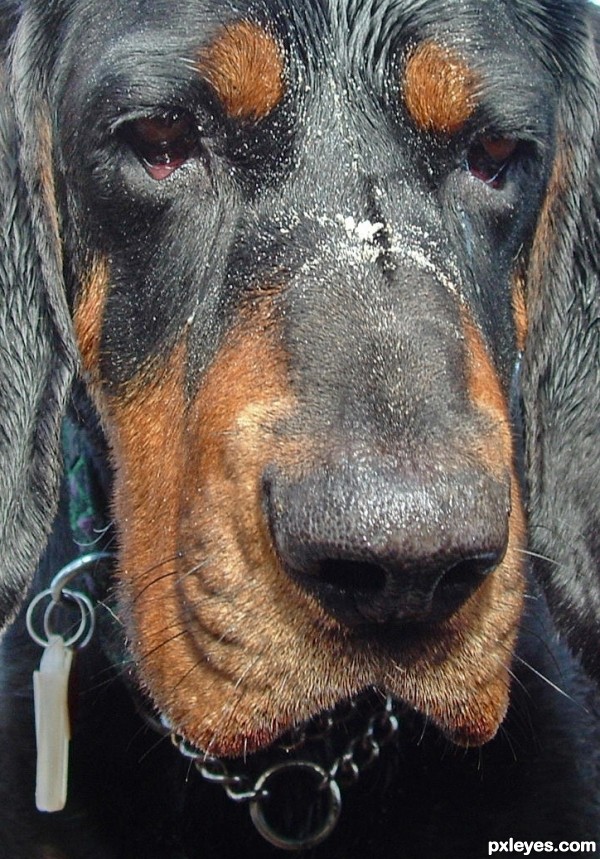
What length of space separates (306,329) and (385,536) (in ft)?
1.64

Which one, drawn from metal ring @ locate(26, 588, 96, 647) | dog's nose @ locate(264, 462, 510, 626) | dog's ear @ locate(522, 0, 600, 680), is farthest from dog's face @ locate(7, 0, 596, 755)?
metal ring @ locate(26, 588, 96, 647)

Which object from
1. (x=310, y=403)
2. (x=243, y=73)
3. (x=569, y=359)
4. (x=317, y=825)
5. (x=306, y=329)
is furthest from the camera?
(x=569, y=359)

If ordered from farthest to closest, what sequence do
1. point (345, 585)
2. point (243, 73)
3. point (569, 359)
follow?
1. point (569, 359)
2. point (243, 73)
3. point (345, 585)

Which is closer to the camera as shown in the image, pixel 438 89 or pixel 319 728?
pixel 438 89

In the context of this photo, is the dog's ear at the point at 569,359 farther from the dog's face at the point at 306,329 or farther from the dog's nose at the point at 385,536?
the dog's nose at the point at 385,536

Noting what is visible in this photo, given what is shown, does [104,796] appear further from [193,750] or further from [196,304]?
[196,304]

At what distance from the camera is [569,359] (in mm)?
2850

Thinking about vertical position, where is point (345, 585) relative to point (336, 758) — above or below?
above

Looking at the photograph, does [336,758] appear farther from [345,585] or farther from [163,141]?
[163,141]

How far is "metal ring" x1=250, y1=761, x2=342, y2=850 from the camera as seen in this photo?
8.40 feet

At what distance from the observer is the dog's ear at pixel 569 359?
275cm

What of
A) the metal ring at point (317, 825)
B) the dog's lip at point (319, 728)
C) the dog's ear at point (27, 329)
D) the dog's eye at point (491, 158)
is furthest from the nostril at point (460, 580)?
the dog's ear at point (27, 329)

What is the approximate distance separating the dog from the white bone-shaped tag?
0.06 feet

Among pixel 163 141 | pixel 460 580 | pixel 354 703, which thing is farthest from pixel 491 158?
pixel 354 703
